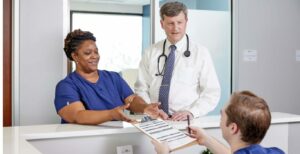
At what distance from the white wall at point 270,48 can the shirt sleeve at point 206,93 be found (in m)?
1.77

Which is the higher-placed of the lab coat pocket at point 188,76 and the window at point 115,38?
the window at point 115,38

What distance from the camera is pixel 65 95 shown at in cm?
180

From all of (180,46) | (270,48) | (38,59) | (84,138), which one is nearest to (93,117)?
(84,138)

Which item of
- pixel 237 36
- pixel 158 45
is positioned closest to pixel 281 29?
pixel 237 36

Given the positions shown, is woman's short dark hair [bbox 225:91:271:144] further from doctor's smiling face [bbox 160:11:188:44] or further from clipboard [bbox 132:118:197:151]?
doctor's smiling face [bbox 160:11:188:44]

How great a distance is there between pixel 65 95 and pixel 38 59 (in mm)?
1327

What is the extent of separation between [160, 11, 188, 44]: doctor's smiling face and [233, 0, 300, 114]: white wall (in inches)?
70.8

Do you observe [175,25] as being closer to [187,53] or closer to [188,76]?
[187,53]

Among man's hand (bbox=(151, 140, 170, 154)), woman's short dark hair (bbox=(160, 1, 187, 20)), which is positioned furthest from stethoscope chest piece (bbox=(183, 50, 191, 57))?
man's hand (bbox=(151, 140, 170, 154))

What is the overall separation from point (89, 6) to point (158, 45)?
5624 mm

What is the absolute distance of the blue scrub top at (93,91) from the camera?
1813 mm

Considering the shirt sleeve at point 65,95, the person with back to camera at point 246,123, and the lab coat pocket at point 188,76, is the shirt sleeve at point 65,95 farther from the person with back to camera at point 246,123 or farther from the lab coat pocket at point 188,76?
the person with back to camera at point 246,123

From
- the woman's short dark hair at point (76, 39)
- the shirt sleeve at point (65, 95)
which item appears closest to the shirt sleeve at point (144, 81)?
the woman's short dark hair at point (76, 39)

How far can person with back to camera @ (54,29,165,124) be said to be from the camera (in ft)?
5.66
